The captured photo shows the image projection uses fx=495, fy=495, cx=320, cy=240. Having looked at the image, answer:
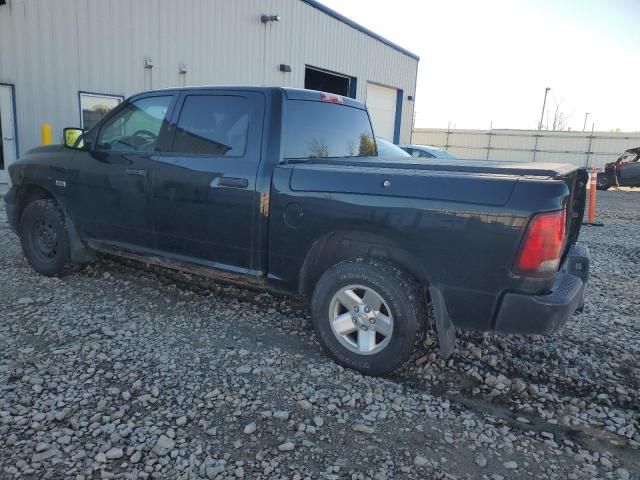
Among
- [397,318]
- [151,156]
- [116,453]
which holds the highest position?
[151,156]

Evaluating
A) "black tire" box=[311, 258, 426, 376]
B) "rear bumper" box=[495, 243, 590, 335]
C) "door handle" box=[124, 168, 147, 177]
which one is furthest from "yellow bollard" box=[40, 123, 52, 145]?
"rear bumper" box=[495, 243, 590, 335]

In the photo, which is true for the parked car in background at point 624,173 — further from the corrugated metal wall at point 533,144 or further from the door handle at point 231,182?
the door handle at point 231,182

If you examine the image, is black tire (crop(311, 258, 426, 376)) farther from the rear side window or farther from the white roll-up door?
the white roll-up door

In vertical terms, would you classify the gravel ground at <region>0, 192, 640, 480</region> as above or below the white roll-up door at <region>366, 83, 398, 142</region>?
below

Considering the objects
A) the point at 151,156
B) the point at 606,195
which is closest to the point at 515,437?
the point at 151,156

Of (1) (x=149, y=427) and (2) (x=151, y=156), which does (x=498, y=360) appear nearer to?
(1) (x=149, y=427)

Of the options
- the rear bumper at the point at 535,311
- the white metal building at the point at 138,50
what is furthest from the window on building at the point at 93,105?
the rear bumper at the point at 535,311

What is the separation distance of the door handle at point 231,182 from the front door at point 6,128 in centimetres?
903

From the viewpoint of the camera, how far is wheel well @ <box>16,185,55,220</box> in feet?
16.6

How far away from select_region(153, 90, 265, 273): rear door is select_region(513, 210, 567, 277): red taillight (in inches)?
71.5

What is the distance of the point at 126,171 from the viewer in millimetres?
4258

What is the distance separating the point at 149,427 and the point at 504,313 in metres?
2.06

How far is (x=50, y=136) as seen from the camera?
35.3 ft

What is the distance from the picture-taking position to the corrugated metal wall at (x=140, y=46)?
1043 cm
